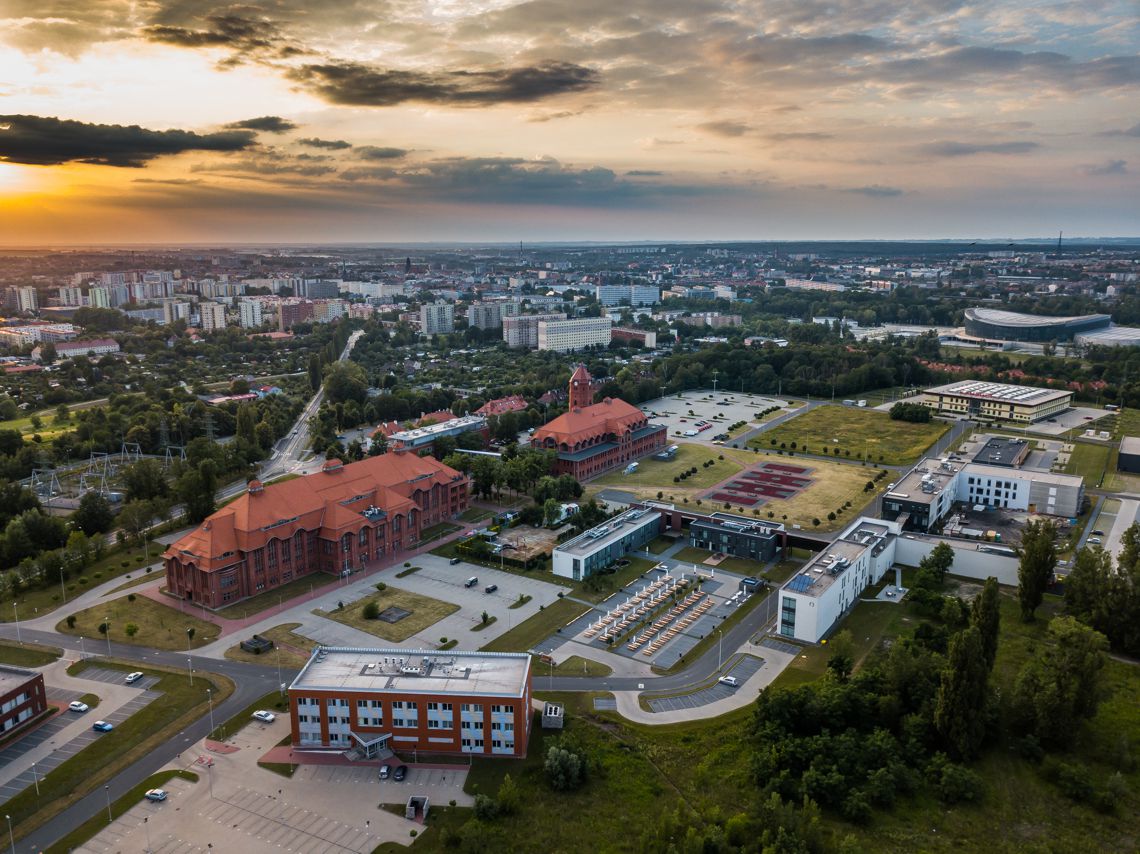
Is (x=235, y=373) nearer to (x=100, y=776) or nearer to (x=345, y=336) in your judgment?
(x=345, y=336)

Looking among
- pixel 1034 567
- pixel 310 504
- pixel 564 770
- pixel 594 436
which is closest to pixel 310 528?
pixel 310 504

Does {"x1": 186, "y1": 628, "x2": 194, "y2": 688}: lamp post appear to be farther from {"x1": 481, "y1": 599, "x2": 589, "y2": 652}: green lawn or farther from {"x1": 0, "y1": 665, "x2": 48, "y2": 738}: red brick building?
{"x1": 481, "y1": 599, "x2": 589, "y2": 652}: green lawn

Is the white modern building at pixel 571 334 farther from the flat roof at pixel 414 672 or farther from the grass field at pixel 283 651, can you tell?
the flat roof at pixel 414 672

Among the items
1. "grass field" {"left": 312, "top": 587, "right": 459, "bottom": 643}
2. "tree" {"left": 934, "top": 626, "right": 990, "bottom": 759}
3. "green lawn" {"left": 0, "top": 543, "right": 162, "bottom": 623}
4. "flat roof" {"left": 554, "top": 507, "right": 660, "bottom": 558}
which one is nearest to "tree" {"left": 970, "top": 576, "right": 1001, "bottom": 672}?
"tree" {"left": 934, "top": 626, "right": 990, "bottom": 759}

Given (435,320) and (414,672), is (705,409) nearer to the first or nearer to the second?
(414,672)

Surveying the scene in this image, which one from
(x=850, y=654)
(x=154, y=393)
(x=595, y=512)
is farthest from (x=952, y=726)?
(x=154, y=393)

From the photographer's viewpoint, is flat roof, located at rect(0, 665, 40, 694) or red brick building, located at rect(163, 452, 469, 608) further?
red brick building, located at rect(163, 452, 469, 608)

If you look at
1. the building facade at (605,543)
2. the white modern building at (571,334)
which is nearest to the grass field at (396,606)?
the building facade at (605,543)
